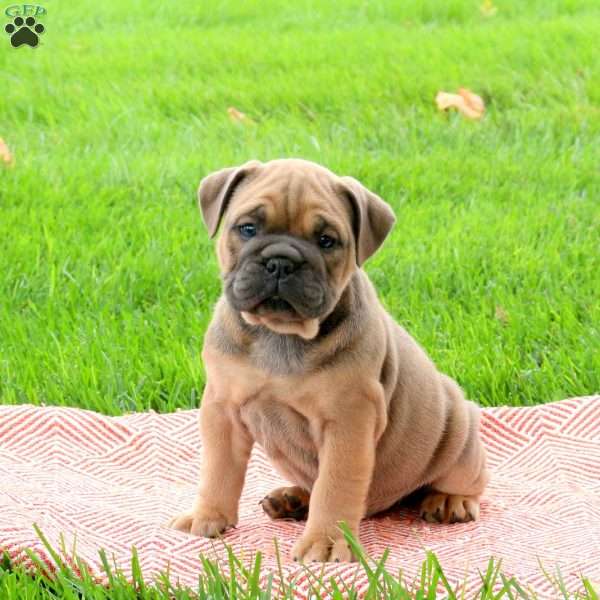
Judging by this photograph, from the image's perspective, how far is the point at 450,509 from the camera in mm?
4191

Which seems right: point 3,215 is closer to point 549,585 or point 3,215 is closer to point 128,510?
point 128,510

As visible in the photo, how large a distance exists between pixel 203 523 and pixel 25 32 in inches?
284

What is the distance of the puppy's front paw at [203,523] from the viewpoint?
382cm

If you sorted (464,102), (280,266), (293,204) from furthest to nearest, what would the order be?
1. (464,102)
2. (293,204)
3. (280,266)

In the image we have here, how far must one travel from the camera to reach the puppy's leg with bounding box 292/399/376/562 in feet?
11.9

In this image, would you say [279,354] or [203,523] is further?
[203,523]

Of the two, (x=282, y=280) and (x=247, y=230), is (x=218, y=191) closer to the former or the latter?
(x=247, y=230)

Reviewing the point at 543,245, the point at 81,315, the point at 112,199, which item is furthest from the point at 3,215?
the point at 543,245

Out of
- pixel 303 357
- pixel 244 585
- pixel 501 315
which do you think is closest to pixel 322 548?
pixel 244 585

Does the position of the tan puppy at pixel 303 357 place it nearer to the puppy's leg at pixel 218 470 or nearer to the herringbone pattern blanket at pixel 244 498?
the puppy's leg at pixel 218 470

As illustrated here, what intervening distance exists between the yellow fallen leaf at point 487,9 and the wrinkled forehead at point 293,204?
26.1 ft

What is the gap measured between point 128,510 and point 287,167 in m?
1.30

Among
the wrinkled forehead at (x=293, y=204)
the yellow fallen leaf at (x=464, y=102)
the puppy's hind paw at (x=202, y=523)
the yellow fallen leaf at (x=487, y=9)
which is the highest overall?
the wrinkled forehead at (x=293, y=204)

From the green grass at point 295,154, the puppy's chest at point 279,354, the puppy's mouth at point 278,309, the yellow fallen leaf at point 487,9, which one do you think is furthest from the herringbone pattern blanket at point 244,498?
the yellow fallen leaf at point 487,9
